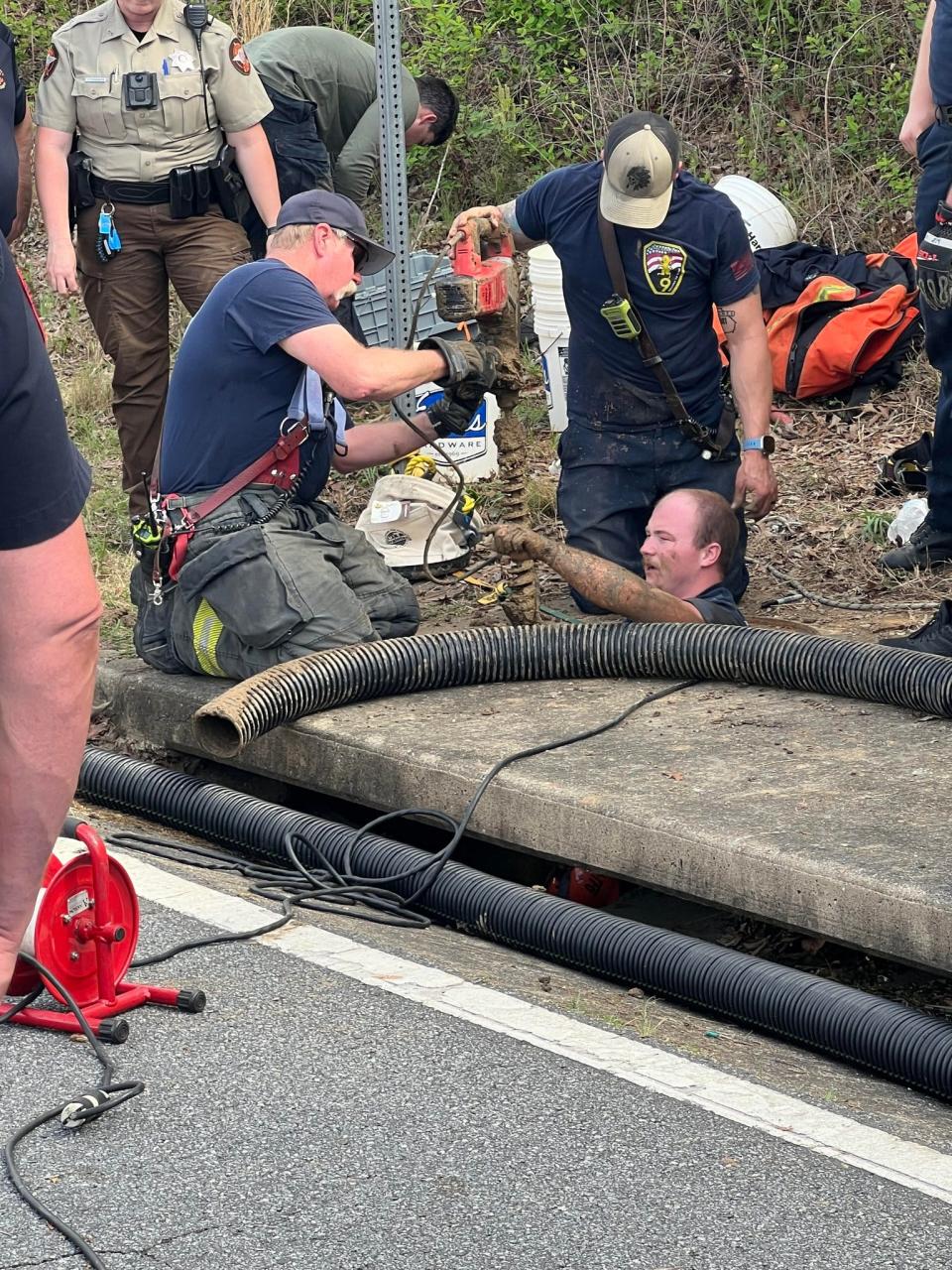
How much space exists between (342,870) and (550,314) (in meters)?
4.09

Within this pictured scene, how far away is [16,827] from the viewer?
183 centimetres

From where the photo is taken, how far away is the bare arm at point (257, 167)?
6.88 m

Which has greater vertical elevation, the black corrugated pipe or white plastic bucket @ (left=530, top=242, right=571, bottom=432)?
white plastic bucket @ (left=530, top=242, right=571, bottom=432)

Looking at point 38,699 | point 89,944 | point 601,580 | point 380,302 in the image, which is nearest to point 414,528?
point 601,580

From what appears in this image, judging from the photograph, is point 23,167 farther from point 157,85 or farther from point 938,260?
point 938,260

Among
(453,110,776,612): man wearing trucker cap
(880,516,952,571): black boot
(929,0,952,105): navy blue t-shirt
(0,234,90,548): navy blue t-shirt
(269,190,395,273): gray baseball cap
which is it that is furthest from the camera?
(880,516,952,571): black boot

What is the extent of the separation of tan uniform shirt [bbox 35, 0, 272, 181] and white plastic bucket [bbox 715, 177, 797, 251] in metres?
3.27

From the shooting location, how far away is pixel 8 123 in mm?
5633

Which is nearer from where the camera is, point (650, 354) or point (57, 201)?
point (650, 354)

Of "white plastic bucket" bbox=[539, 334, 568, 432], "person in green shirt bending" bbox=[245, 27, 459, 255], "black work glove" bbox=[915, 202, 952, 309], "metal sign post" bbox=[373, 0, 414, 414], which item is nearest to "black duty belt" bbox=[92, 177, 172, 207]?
"person in green shirt bending" bbox=[245, 27, 459, 255]

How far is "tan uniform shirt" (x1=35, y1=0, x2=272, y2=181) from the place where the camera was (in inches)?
264

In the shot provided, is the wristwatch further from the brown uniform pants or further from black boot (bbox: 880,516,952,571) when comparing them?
the brown uniform pants

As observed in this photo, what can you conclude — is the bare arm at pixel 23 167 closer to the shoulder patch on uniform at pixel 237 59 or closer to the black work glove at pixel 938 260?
the shoulder patch on uniform at pixel 237 59

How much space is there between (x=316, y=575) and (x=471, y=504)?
1.44 metres
